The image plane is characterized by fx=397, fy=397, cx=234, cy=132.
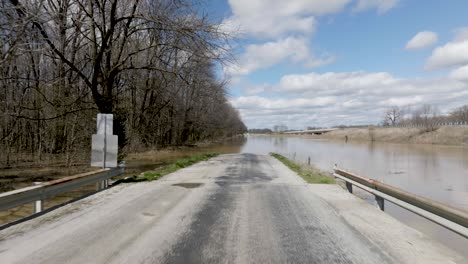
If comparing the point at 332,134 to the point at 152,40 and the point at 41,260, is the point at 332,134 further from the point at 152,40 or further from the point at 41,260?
the point at 41,260

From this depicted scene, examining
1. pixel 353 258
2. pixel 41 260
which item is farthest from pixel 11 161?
pixel 353 258

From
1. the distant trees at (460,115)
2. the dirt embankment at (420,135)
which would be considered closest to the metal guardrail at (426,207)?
the dirt embankment at (420,135)

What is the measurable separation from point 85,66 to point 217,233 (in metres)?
20.9

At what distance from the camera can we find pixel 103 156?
1287 centimetres

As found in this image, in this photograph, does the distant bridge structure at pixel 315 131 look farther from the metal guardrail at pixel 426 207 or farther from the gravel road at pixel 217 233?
the gravel road at pixel 217 233

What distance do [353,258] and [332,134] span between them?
5308 inches

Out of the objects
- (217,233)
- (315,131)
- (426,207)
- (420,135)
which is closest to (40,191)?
(217,233)

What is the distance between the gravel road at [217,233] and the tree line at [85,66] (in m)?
5.17

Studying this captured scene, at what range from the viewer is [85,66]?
80.2ft

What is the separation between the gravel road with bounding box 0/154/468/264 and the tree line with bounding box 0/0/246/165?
5.17 m

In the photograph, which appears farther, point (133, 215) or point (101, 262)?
point (133, 215)

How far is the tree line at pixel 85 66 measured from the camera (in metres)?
16.2

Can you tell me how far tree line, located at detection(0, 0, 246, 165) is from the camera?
16.2 meters

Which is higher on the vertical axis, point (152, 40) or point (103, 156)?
point (152, 40)
